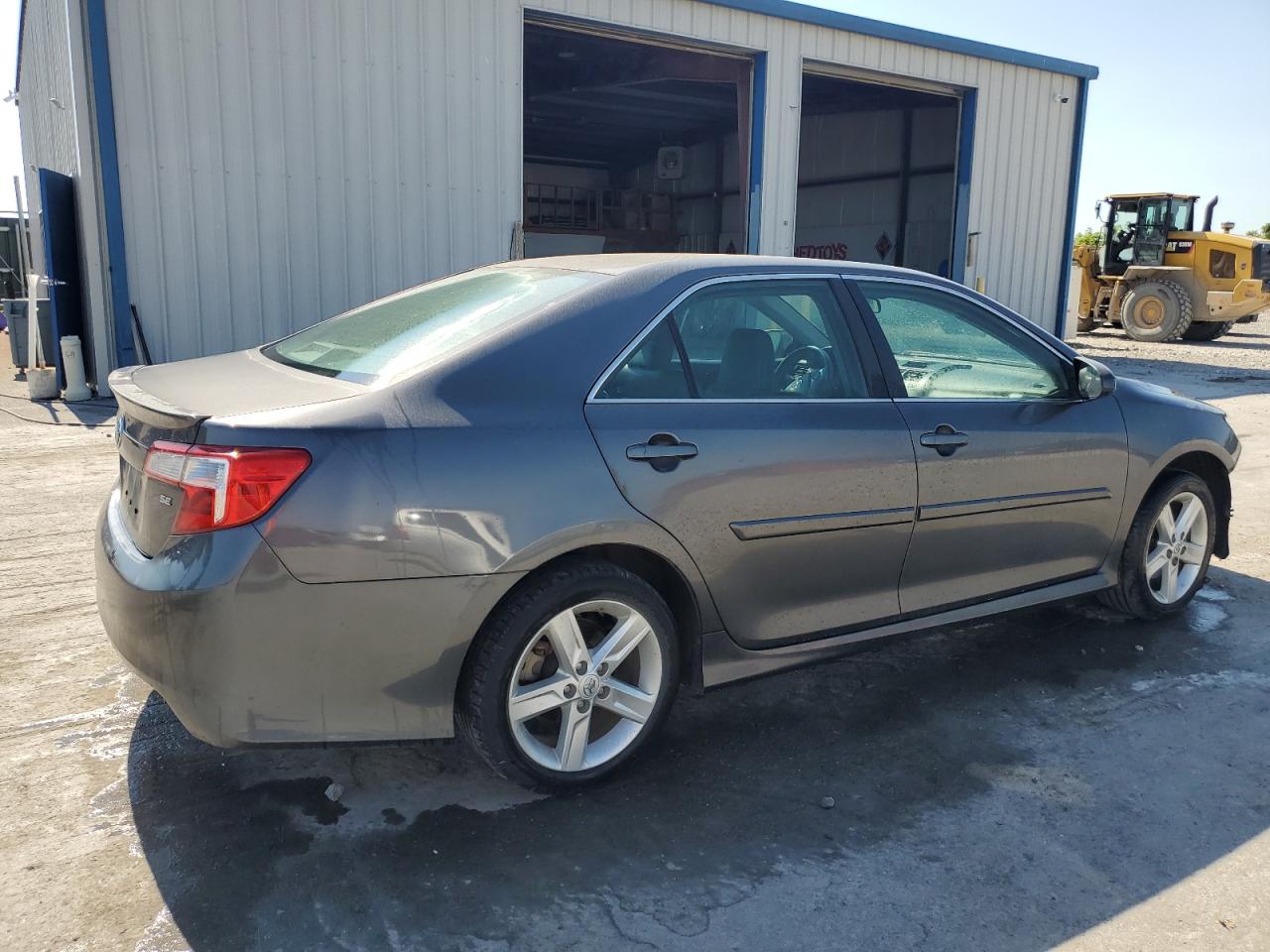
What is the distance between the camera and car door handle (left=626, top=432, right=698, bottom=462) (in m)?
2.95

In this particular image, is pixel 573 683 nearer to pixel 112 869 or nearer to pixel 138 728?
pixel 112 869

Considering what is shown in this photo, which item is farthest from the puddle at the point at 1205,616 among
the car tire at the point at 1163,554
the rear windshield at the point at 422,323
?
the rear windshield at the point at 422,323

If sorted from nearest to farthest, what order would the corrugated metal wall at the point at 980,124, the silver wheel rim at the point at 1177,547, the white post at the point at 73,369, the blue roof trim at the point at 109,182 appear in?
the silver wheel rim at the point at 1177,547 → the blue roof trim at the point at 109,182 → the white post at the point at 73,369 → the corrugated metal wall at the point at 980,124

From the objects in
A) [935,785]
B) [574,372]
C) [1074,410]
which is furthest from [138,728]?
[1074,410]

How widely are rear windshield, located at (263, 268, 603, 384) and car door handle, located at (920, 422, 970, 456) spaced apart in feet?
4.14

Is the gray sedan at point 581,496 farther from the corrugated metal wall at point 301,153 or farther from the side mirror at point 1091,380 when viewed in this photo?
the corrugated metal wall at point 301,153

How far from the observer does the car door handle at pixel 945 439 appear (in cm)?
356

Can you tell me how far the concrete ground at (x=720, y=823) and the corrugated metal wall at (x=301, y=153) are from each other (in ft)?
21.2

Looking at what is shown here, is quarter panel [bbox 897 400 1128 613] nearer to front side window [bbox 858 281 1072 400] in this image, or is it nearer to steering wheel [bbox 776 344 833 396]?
front side window [bbox 858 281 1072 400]

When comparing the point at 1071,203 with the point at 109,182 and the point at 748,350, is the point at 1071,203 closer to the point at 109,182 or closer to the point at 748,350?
the point at 109,182

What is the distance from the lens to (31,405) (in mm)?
10023

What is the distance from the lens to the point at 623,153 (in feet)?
89.7

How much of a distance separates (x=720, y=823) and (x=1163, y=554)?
2731 mm

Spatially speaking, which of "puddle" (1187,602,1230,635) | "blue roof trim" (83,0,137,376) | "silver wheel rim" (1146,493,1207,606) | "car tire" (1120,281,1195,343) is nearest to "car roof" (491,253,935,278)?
"silver wheel rim" (1146,493,1207,606)
